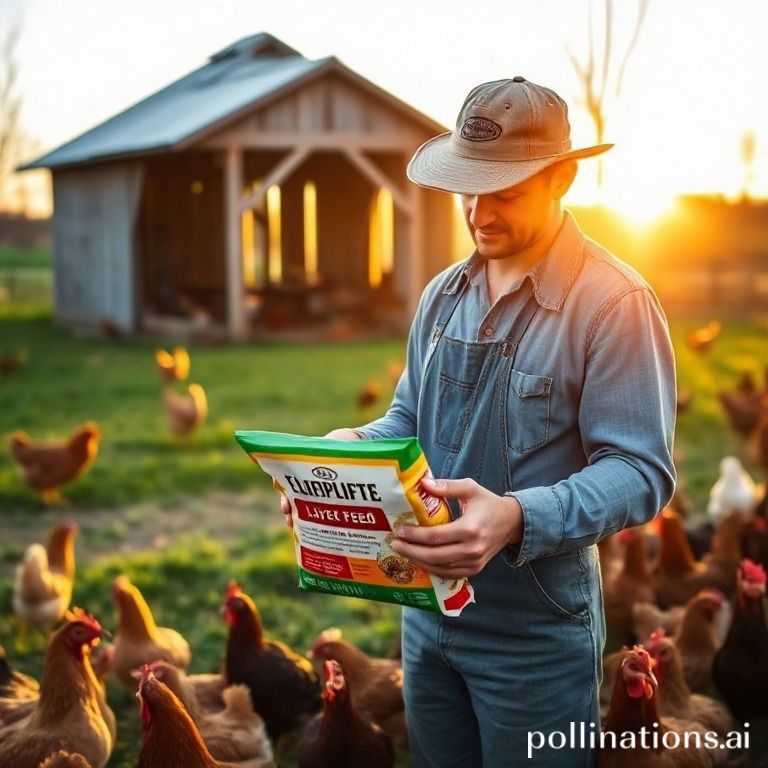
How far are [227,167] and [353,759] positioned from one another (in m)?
13.1

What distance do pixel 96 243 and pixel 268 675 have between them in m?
15.2

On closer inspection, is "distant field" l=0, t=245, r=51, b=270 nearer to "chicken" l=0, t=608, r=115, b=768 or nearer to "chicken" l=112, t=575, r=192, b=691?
"chicken" l=112, t=575, r=192, b=691

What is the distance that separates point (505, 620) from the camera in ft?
6.57

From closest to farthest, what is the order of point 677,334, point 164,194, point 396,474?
point 396,474, point 677,334, point 164,194

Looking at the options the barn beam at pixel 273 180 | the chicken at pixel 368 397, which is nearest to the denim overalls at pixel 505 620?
the chicken at pixel 368 397

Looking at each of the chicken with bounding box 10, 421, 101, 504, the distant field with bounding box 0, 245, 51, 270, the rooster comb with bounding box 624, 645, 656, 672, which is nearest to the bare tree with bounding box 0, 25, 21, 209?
the chicken with bounding box 10, 421, 101, 504

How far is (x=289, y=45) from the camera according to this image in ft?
12.9

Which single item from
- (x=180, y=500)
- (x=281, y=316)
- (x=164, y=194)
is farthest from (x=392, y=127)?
(x=180, y=500)

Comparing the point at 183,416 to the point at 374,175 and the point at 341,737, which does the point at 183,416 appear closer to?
the point at 341,737

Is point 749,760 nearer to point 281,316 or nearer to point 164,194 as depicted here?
point 281,316

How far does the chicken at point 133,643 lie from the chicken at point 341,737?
3.49ft

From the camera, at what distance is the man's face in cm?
190

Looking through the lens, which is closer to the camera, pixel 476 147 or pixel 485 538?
pixel 485 538

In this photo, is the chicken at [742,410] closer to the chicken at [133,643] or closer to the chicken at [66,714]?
the chicken at [133,643]
